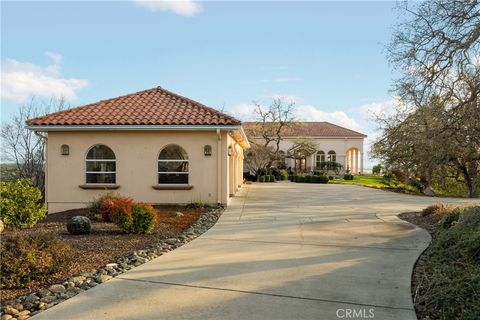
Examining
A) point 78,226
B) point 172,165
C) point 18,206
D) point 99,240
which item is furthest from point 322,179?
point 99,240

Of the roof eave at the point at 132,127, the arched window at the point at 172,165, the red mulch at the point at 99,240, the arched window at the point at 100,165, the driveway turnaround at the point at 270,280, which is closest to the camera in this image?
the driveway turnaround at the point at 270,280

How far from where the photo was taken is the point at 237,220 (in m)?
11.2

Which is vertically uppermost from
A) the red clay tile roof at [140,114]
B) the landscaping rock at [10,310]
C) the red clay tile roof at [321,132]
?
the red clay tile roof at [321,132]

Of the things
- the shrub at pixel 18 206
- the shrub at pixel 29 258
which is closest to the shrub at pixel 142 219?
the shrub at pixel 29 258

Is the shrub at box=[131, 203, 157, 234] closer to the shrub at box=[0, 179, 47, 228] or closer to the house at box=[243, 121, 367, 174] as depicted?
the shrub at box=[0, 179, 47, 228]

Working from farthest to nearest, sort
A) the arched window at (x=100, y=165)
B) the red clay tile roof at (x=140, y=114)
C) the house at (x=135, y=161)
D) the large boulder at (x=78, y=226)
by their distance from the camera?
the arched window at (x=100, y=165) → the house at (x=135, y=161) → the red clay tile roof at (x=140, y=114) → the large boulder at (x=78, y=226)

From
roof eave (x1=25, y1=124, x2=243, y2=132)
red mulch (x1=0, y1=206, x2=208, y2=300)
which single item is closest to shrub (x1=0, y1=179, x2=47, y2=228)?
red mulch (x1=0, y1=206, x2=208, y2=300)

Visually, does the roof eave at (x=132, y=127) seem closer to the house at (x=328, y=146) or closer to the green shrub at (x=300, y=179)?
the green shrub at (x=300, y=179)

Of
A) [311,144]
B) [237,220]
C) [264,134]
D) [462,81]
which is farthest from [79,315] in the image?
[311,144]

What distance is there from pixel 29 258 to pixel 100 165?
9.74 m

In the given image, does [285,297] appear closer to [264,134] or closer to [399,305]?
[399,305]

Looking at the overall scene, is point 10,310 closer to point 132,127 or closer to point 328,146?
point 132,127

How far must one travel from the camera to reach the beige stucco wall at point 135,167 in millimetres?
14570

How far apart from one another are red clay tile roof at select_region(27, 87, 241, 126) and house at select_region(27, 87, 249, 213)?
0.04 metres
